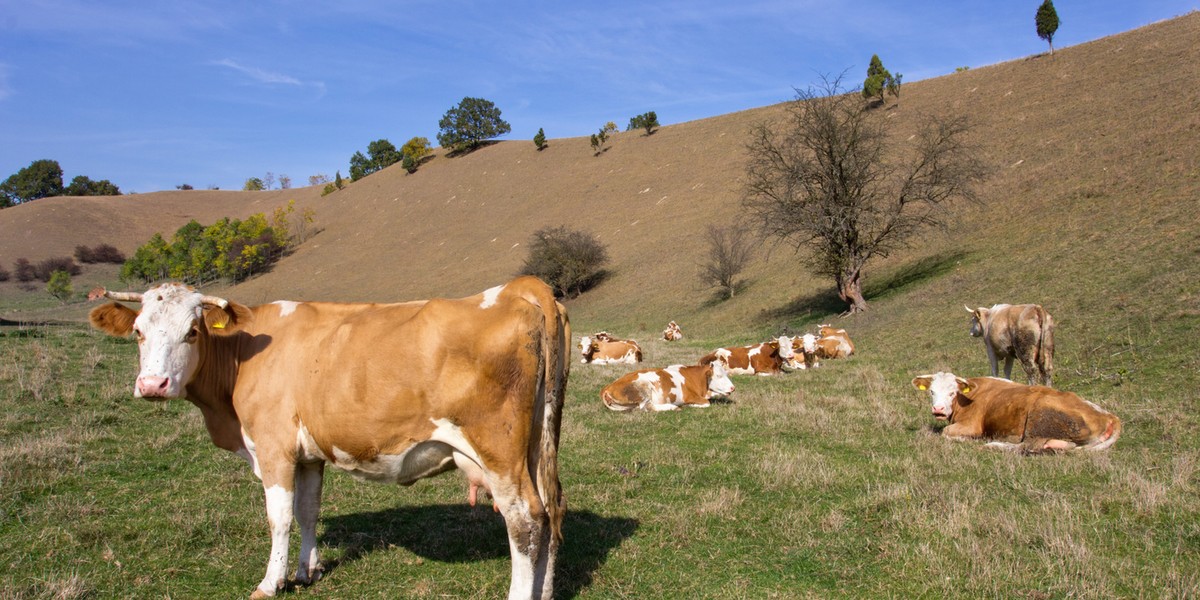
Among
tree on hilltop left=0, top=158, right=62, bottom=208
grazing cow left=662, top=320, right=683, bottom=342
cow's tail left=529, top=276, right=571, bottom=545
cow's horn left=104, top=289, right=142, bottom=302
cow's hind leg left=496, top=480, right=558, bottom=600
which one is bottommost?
grazing cow left=662, top=320, right=683, bottom=342

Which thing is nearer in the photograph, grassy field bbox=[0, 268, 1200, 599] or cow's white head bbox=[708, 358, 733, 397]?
grassy field bbox=[0, 268, 1200, 599]

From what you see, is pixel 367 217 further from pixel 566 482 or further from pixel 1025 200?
pixel 566 482

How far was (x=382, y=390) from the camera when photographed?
193 inches

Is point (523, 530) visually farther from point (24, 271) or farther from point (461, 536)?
point (24, 271)

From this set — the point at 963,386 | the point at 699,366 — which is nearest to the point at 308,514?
the point at 963,386

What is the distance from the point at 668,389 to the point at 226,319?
913cm

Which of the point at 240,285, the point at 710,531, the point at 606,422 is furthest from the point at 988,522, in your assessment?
the point at 240,285

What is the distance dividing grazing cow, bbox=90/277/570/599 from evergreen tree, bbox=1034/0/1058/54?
6374 cm

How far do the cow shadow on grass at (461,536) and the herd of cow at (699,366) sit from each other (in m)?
6.40

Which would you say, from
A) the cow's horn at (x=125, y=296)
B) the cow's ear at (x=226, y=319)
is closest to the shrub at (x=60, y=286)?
the cow's horn at (x=125, y=296)

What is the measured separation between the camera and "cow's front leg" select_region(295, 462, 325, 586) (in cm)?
545

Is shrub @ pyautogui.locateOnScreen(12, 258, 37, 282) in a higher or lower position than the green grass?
higher

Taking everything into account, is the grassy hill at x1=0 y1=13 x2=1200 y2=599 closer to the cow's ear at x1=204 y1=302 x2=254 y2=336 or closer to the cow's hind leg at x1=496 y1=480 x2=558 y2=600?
the cow's hind leg at x1=496 y1=480 x2=558 y2=600

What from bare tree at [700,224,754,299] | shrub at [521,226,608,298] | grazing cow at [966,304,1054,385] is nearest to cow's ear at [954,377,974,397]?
grazing cow at [966,304,1054,385]
